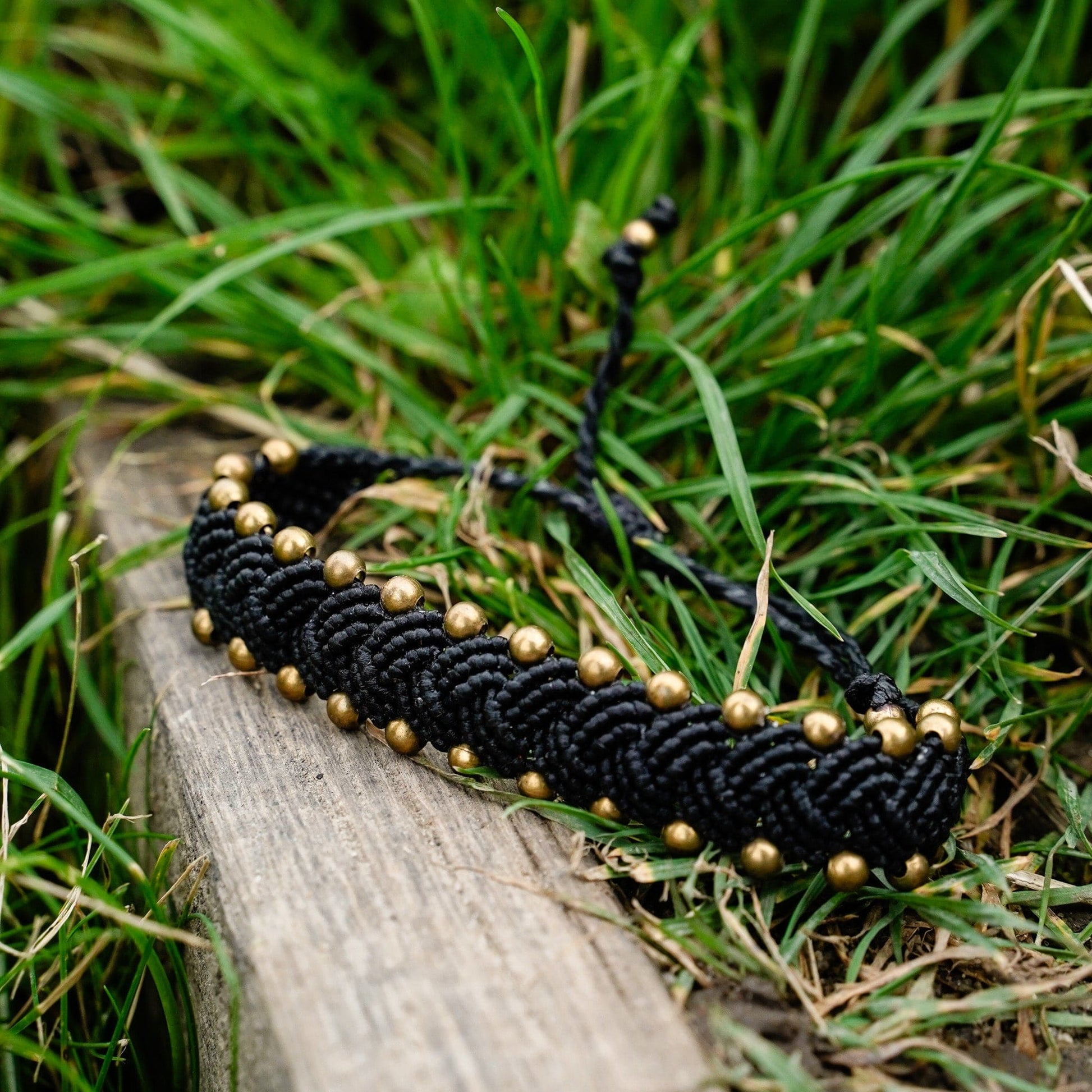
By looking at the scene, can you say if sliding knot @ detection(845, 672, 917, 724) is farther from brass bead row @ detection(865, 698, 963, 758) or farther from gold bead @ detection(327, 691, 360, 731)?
gold bead @ detection(327, 691, 360, 731)

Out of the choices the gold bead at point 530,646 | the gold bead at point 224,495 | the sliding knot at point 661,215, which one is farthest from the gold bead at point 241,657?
the sliding knot at point 661,215

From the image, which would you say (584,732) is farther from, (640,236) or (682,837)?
(640,236)

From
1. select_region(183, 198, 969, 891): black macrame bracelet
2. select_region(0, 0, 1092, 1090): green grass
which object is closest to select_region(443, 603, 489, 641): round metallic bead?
select_region(183, 198, 969, 891): black macrame bracelet

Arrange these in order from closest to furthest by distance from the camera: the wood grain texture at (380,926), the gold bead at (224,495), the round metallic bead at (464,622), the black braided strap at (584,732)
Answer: the wood grain texture at (380,926)
the black braided strap at (584,732)
the round metallic bead at (464,622)
the gold bead at (224,495)

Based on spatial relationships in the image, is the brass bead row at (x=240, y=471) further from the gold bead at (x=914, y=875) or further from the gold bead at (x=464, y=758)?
the gold bead at (x=914, y=875)

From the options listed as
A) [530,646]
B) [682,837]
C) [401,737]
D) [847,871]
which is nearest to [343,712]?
[401,737]

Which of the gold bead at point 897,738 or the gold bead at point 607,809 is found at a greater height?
the gold bead at point 897,738

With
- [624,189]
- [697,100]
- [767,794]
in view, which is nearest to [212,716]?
[767,794]

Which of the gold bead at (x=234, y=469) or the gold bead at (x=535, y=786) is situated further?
the gold bead at (x=234, y=469)
